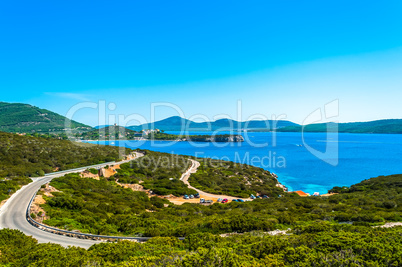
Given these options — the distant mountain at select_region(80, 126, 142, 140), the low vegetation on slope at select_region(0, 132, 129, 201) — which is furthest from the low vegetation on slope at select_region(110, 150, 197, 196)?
the distant mountain at select_region(80, 126, 142, 140)

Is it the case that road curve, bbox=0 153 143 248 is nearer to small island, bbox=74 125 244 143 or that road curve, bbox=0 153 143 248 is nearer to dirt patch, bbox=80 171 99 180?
dirt patch, bbox=80 171 99 180

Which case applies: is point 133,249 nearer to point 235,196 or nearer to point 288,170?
point 235,196

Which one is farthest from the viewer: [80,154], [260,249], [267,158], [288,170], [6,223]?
[267,158]

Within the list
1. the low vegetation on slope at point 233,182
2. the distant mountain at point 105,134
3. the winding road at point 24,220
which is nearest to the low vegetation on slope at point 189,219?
the winding road at point 24,220

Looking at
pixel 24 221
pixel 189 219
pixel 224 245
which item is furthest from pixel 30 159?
pixel 224 245

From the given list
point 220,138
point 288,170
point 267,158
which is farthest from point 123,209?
point 220,138

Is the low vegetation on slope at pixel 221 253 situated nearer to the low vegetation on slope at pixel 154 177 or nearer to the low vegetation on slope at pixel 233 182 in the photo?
the low vegetation on slope at pixel 154 177

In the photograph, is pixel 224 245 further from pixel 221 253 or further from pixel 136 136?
pixel 136 136
